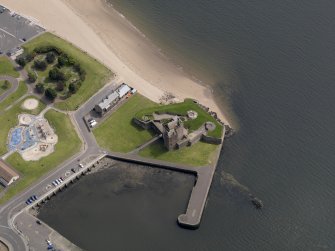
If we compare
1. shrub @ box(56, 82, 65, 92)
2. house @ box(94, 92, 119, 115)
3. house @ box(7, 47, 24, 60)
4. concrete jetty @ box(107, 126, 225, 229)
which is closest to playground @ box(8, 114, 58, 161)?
shrub @ box(56, 82, 65, 92)

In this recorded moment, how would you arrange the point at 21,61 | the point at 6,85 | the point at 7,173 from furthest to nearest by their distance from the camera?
the point at 21,61, the point at 6,85, the point at 7,173

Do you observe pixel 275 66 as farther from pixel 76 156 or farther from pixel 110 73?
pixel 76 156

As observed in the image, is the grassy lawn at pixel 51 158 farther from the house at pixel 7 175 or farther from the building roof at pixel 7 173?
the building roof at pixel 7 173

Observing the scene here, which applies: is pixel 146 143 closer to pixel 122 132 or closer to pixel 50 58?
pixel 122 132

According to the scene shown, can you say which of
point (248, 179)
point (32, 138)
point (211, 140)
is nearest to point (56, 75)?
point (32, 138)

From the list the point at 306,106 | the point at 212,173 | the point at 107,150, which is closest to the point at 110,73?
the point at 107,150

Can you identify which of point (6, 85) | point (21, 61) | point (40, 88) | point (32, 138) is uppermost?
point (21, 61)

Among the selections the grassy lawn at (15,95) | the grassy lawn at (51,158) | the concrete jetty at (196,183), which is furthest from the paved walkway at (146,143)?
the grassy lawn at (15,95)

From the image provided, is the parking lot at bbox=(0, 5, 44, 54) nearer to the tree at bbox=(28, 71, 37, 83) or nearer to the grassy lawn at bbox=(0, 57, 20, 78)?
the grassy lawn at bbox=(0, 57, 20, 78)
